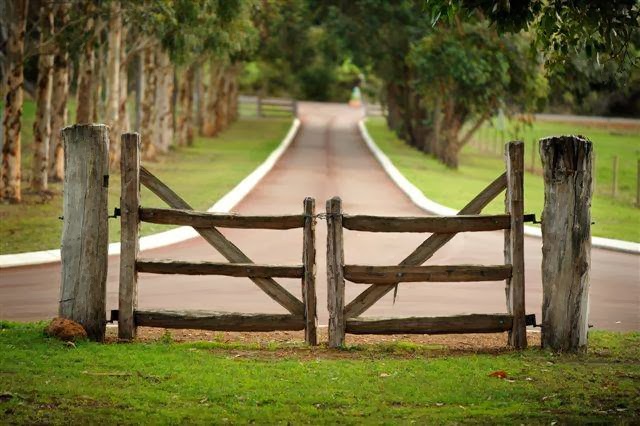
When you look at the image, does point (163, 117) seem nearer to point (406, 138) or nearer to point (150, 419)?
point (406, 138)

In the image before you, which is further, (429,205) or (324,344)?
(429,205)

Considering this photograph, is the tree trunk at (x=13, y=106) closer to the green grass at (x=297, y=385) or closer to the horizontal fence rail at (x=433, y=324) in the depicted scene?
the green grass at (x=297, y=385)

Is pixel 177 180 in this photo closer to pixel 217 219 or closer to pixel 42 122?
pixel 42 122

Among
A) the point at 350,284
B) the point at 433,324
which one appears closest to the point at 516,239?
the point at 433,324

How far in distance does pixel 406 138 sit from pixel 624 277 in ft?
140

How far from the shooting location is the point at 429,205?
2766 cm

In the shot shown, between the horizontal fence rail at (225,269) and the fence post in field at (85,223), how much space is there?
48cm

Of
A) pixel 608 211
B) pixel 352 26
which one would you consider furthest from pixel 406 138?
pixel 608 211

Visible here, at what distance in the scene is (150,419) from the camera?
798 centimetres

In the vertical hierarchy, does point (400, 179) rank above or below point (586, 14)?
below

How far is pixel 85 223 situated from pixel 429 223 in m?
3.01

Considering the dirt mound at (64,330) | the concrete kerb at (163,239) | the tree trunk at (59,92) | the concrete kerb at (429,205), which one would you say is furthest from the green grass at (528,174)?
the dirt mound at (64,330)

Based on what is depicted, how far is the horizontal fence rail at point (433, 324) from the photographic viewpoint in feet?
36.3

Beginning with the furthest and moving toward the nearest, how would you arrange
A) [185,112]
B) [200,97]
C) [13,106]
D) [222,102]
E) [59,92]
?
1. [222,102]
2. [200,97]
3. [185,112]
4. [59,92]
5. [13,106]
